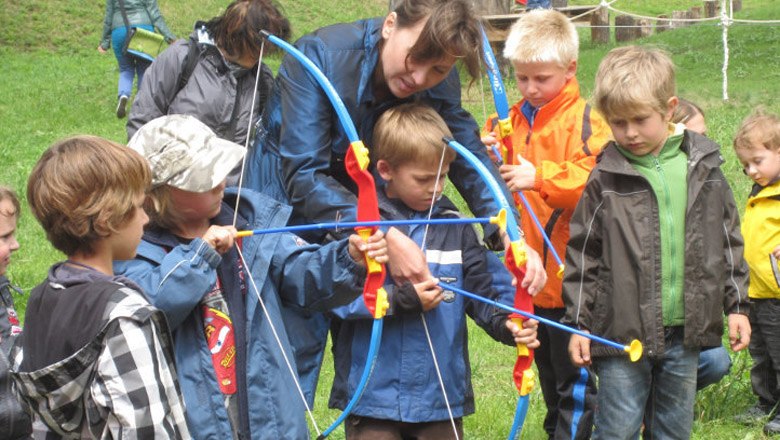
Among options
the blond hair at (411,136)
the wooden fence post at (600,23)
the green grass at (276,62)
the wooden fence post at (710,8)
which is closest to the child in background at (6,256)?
the blond hair at (411,136)

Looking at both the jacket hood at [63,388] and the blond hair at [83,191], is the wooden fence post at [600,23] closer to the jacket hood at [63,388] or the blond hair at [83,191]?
the blond hair at [83,191]

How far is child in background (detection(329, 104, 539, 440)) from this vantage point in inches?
134

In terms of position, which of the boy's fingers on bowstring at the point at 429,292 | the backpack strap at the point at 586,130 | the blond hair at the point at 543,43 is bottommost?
the boy's fingers on bowstring at the point at 429,292

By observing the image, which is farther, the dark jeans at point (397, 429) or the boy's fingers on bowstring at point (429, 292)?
the dark jeans at point (397, 429)

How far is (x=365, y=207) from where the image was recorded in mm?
3121

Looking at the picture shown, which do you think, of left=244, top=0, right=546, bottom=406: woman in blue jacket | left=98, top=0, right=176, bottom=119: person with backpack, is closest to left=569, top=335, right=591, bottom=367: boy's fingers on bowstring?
left=244, top=0, right=546, bottom=406: woman in blue jacket

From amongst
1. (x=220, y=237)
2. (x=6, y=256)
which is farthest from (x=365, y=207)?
(x=6, y=256)

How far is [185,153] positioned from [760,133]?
2.57 meters

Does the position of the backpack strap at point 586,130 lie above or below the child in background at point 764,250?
above

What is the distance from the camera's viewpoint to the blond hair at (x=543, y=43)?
13.6ft

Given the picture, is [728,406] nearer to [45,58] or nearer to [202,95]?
[202,95]

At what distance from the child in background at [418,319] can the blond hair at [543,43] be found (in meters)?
0.83

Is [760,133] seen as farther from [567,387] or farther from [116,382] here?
[116,382]

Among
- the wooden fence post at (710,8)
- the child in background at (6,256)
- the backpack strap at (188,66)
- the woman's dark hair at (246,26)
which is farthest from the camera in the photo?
the wooden fence post at (710,8)
